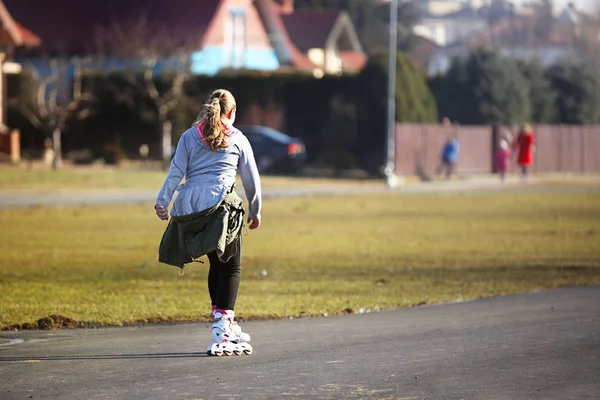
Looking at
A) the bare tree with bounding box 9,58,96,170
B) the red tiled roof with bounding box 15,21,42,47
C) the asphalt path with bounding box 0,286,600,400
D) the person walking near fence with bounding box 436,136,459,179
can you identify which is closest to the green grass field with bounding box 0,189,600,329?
the asphalt path with bounding box 0,286,600,400

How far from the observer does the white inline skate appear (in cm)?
903

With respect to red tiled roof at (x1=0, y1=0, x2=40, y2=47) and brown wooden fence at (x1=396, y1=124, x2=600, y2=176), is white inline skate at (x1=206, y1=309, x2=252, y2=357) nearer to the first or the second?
brown wooden fence at (x1=396, y1=124, x2=600, y2=176)

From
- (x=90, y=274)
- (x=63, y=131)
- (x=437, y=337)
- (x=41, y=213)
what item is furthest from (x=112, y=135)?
(x=437, y=337)

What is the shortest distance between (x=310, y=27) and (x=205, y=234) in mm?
65350

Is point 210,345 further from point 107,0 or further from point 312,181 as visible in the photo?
point 107,0

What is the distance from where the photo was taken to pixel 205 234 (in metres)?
8.94

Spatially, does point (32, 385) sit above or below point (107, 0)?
below

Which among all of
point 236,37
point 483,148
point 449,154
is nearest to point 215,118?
point 449,154

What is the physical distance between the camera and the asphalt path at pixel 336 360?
771 cm

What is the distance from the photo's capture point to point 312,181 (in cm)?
4128

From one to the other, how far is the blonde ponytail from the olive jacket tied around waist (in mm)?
359

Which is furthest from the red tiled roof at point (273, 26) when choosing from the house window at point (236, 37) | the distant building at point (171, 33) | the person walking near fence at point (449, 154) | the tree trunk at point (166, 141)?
the tree trunk at point (166, 141)

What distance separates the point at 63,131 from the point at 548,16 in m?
105

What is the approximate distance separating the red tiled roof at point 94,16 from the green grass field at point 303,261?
1159 inches
